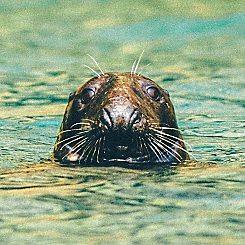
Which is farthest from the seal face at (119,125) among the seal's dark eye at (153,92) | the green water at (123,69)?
the green water at (123,69)

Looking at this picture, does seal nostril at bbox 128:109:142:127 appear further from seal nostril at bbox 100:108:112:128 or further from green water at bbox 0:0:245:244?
green water at bbox 0:0:245:244

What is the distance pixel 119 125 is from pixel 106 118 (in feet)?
0.38

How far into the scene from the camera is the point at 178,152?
8.42 m

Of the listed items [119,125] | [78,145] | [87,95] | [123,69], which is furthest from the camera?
[123,69]

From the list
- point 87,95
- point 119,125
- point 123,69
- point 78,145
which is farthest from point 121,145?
point 123,69

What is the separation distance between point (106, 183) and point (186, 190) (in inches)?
23.2

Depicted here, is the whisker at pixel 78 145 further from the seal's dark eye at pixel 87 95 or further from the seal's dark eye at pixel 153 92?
the seal's dark eye at pixel 153 92

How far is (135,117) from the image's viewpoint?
25.1 ft

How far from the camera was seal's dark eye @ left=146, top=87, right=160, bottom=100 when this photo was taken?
8.34m

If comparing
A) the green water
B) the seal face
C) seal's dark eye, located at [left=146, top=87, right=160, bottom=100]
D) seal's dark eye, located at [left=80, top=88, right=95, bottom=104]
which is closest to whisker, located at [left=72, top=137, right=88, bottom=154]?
the seal face

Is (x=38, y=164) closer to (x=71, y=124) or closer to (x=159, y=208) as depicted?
(x=71, y=124)

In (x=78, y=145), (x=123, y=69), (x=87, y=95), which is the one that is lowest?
(x=78, y=145)

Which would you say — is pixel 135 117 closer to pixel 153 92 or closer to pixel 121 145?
pixel 121 145

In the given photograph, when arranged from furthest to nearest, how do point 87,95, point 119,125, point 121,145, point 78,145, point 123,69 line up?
point 123,69
point 87,95
point 78,145
point 121,145
point 119,125
